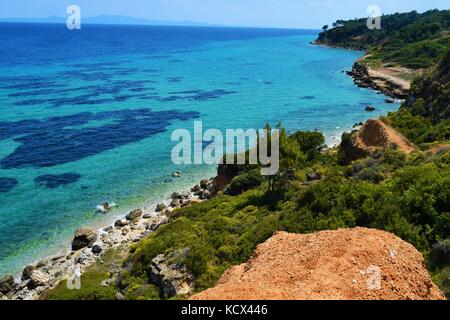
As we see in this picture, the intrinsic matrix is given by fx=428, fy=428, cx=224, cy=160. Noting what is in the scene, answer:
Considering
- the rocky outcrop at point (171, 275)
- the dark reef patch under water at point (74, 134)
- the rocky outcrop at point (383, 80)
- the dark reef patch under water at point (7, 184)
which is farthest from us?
the rocky outcrop at point (383, 80)

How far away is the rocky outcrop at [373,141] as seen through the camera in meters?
38.1

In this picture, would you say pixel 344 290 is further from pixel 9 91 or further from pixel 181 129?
pixel 9 91

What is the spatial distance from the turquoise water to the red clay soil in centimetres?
2496

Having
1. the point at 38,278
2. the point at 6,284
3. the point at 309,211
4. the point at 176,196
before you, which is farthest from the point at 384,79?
the point at 6,284

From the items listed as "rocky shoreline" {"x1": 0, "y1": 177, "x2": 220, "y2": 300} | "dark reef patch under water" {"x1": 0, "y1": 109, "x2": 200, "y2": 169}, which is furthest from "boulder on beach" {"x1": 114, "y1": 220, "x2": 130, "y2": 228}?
"dark reef patch under water" {"x1": 0, "y1": 109, "x2": 200, "y2": 169}

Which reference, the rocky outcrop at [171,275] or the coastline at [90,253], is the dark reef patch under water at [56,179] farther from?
the rocky outcrop at [171,275]

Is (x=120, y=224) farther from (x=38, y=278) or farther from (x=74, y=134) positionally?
(x=74, y=134)

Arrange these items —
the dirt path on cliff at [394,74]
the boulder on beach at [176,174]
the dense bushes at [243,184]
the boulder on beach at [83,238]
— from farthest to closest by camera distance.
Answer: the dirt path on cliff at [394,74], the boulder on beach at [176,174], the dense bushes at [243,184], the boulder on beach at [83,238]

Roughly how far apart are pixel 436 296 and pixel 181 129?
59.2m

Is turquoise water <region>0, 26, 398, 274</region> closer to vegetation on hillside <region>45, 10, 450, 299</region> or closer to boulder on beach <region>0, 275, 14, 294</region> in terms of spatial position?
boulder on beach <region>0, 275, 14, 294</region>

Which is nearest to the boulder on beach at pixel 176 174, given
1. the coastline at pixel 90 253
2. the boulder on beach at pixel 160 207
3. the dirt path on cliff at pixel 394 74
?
the coastline at pixel 90 253

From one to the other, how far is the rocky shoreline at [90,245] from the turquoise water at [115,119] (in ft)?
6.47

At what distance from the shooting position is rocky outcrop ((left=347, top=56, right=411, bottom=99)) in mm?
95300

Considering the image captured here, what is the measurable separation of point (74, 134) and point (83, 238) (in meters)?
34.2
